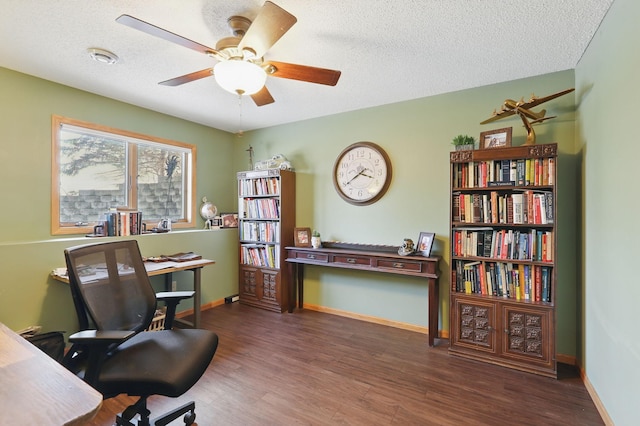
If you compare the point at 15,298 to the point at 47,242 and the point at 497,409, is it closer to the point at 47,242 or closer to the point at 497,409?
the point at 47,242

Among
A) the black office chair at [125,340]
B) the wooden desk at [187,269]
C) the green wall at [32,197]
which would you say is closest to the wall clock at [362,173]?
the wooden desk at [187,269]

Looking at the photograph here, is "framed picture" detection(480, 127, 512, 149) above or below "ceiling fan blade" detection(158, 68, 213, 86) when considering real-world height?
below

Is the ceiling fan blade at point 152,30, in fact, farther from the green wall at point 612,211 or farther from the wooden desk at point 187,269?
the green wall at point 612,211

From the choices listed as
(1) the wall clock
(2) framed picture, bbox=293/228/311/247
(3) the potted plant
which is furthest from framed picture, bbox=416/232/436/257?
(2) framed picture, bbox=293/228/311/247

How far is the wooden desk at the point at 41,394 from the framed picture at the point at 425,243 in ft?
8.64

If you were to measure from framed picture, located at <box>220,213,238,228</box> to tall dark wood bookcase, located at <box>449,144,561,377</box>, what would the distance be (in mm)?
2891

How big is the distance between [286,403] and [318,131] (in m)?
2.94

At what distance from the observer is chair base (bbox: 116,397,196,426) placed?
148cm

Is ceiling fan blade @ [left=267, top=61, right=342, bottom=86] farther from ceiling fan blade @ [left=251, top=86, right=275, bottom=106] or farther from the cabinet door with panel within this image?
the cabinet door with panel

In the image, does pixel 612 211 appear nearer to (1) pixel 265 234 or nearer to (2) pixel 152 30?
(2) pixel 152 30

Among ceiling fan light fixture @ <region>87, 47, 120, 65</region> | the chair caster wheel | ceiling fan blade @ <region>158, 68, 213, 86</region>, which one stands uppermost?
ceiling fan light fixture @ <region>87, 47, 120, 65</region>

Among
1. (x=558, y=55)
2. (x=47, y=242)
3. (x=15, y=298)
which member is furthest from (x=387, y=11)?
(x=15, y=298)

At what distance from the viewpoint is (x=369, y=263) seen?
302 cm

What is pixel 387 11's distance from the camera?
1.71m
